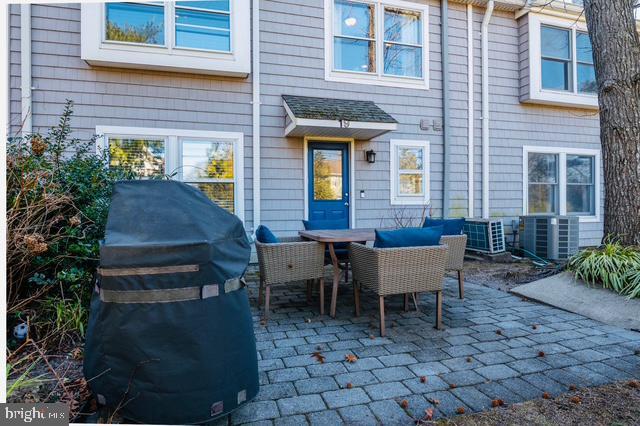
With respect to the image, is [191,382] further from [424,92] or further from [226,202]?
[424,92]

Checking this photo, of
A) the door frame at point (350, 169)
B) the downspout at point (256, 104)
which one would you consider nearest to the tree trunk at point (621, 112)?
the door frame at point (350, 169)

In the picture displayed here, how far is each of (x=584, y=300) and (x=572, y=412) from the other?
237cm

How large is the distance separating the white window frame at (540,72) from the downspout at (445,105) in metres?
1.77

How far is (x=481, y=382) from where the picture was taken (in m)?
2.29

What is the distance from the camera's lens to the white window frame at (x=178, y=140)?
5.45 metres

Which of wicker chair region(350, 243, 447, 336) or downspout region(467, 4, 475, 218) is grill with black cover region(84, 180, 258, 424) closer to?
wicker chair region(350, 243, 447, 336)

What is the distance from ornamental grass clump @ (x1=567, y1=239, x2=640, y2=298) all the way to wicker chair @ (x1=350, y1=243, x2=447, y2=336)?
2068 mm

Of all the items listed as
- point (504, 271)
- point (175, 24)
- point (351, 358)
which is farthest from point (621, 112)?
point (175, 24)

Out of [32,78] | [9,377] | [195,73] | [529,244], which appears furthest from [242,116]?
[529,244]

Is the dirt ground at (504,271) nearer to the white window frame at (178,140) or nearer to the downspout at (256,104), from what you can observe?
the downspout at (256,104)

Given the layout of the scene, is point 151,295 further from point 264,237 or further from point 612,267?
point 612,267

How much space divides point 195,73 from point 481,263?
5.72 metres

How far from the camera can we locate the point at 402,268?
3.11m

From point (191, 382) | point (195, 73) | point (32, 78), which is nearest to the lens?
point (191, 382)
